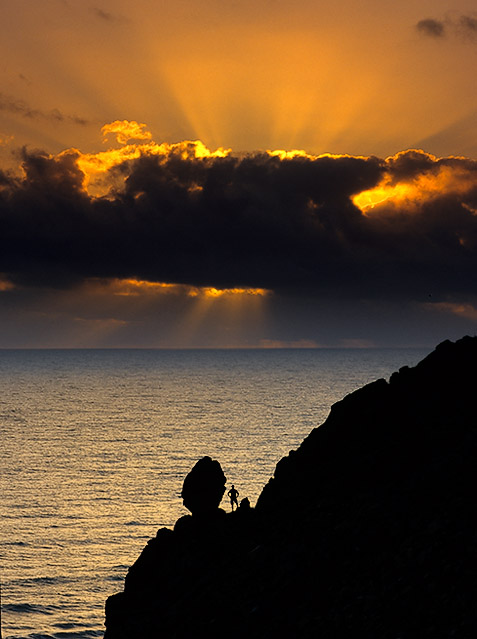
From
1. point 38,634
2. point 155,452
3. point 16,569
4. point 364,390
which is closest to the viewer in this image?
point 364,390

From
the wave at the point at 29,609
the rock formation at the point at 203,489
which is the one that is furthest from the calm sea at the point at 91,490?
the rock formation at the point at 203,489

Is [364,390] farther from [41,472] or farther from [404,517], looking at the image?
[41,472]

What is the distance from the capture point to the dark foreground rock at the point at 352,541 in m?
27.2

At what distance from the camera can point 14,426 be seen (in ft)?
583

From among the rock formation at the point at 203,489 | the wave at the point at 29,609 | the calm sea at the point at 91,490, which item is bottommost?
the wave at the point at 29,609

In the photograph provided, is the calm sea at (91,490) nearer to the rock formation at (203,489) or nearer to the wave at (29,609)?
the wave at (29,609)

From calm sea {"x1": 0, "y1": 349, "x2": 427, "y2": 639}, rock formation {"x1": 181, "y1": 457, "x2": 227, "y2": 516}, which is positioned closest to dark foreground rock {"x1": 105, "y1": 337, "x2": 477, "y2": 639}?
rock formation {"x1": 181, "y1": 457, "x2": 227, "y2": 516}

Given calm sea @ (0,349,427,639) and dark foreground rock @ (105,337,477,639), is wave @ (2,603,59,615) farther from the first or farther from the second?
dark foreground rock @ (105,337,477,639)

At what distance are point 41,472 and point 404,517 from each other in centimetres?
9678

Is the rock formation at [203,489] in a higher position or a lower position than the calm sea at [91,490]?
higher

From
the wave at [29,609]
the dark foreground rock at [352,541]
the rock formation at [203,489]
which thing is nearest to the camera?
the dark foreground rock at [352,541]

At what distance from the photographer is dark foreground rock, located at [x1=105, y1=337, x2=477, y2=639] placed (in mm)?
27156

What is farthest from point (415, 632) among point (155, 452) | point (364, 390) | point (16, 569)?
point (155, 452)

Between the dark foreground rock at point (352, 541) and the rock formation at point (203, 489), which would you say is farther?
the rock formation at point (203, 489)
